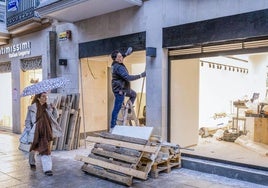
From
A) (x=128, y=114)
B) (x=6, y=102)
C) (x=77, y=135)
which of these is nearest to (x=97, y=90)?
(x=77, y=135)

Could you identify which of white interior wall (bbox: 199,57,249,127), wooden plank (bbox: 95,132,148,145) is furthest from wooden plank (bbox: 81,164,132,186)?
white interior wall (bbox: 199,57,249,127)

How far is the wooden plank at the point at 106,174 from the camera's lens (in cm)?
482

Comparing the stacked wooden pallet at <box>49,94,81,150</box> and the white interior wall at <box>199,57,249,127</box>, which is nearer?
the stacked wooden pallet at <box>49,94,81,150</box>

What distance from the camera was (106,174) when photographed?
5.15 m

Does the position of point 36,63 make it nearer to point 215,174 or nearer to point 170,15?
point 170,15

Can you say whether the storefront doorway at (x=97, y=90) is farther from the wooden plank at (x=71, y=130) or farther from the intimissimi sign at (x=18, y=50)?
the intimissimi sign at (x=18, y=50)

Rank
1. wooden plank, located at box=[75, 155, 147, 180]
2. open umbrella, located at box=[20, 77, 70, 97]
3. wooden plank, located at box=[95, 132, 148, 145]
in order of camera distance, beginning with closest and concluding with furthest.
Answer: wooden plank, located at box=[75, 155, 147, 180] → open umbrella, located at box=[20, 77, 70, 97] → wooden plank, located at box=[95, 132, 148, 145]

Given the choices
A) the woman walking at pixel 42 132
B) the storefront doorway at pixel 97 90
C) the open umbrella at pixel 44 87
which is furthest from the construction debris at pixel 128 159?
the storefront doorway at pixel 97 90

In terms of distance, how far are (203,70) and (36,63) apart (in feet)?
18.3

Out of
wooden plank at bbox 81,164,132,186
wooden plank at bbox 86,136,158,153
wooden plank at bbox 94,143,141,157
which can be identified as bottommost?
wooden plank at bbox 81,164,132,186

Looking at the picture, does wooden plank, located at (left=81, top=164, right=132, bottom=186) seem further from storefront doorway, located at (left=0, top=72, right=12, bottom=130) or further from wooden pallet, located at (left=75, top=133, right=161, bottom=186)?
storefront doorway, located at (left=0, top=72, right=12, bottom=130)

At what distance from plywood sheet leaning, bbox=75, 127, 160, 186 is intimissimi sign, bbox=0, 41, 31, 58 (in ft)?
18.9

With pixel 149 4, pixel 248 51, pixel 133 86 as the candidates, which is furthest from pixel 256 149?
pixel 133 86

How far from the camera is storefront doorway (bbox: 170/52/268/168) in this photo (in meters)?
6.38
